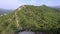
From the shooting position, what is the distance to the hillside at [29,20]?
24.2 ft

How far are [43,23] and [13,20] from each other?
1248 mm

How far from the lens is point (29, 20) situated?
7.66 metres

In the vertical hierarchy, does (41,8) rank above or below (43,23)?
above

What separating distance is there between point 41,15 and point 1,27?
1851 mm

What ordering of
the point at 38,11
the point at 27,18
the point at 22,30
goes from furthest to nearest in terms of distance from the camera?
the point at 38,11 < the point at 27,18 < the point at 22,30

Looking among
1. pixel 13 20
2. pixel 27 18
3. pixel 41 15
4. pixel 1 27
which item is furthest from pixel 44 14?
pixel 1 27

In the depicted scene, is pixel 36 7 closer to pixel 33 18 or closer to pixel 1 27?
pixel 33 18

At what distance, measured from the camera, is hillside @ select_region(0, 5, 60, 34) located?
7.37 meters

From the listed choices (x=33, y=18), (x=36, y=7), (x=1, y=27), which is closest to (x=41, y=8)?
(x=36, y=7)

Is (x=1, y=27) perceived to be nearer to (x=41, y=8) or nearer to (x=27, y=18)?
(x=27, y=18)

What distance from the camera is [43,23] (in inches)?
307

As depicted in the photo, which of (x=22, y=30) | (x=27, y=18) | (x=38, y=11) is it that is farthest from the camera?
(x=38, y=11)

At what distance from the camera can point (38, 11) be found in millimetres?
8289

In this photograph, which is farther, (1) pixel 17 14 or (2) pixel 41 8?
(2) pixel 41 8
